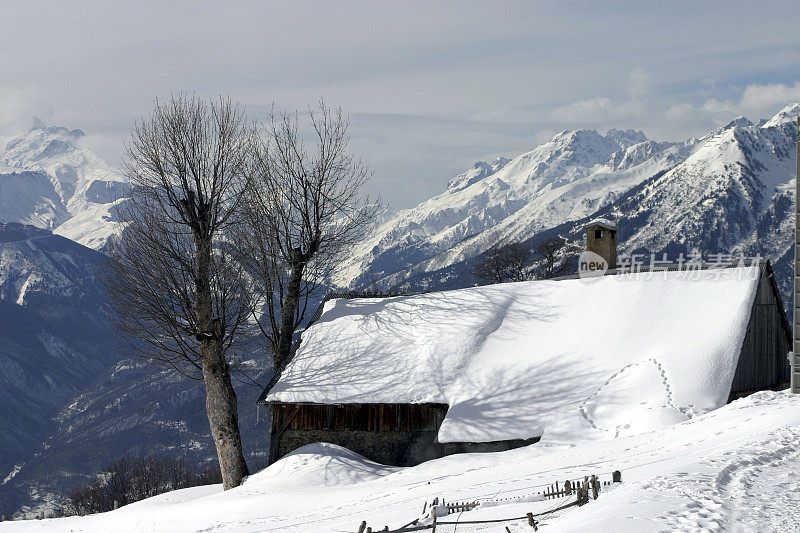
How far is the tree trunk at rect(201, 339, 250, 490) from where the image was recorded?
30.8 metres

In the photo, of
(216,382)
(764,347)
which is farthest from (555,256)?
(216,382)

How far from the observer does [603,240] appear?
35.3 m

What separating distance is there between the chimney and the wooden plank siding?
11.7 meters

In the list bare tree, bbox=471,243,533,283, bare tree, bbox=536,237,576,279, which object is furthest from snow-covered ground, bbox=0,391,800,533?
bare tree, bbox=536,237,576,279

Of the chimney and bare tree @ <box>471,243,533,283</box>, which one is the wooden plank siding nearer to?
the chimney

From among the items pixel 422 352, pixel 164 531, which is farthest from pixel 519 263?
pixel 164 531

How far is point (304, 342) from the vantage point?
33.7 m

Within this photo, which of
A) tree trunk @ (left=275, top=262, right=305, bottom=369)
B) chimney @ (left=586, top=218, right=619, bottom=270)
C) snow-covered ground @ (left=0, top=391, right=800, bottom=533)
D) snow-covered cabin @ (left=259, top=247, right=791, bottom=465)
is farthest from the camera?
chimney @ (left=586, top=218, right=619, bottom=270)

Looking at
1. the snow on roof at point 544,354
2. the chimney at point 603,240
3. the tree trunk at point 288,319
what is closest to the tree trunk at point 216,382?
the snow on roof at point 544,354

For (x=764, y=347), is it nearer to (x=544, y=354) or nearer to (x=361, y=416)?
(x=544, y=354)

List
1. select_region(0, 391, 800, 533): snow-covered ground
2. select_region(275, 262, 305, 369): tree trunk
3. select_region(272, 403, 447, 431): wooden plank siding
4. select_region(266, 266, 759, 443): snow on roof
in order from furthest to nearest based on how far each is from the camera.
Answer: select_region(275, 262, 305, 369): tree trunk → select_region(272, 403, 447, 431): wooden plank siding → select_region(266, 266, 759, 443): snow on roof → select_region(0, 391, 800, 533): snow-covered ground

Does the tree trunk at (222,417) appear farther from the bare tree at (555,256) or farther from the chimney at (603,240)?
the bare tree at (555,256)

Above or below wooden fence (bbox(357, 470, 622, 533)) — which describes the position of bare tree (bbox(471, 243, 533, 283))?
above

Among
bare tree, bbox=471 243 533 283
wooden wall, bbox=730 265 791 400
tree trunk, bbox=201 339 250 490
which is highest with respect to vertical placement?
Result: bare tree, bbox=471 243 533 283
